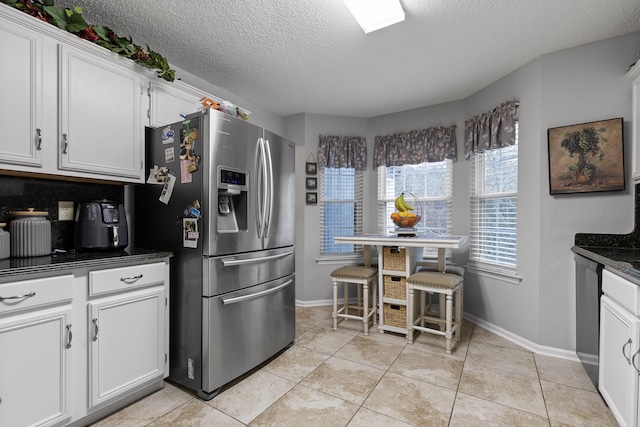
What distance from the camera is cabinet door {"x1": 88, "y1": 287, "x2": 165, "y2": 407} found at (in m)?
1.62

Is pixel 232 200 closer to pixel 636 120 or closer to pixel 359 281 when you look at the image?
pixel 359 281

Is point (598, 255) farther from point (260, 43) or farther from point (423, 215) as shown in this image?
point (260, 43)

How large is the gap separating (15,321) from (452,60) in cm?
331

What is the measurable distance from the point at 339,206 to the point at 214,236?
2.33 meters

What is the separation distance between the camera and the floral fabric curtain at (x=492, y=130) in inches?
110

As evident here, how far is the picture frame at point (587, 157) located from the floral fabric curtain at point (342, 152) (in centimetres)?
201

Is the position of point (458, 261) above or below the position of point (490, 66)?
below

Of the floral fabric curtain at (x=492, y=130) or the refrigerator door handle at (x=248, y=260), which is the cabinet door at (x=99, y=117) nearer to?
the refrigerator door handle at (x=248, y=260)

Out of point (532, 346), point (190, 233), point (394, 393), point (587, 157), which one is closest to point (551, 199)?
point (587, 157)

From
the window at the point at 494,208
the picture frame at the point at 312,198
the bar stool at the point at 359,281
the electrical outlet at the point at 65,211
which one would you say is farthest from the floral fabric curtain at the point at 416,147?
the electrical outlet at the point at 65,211

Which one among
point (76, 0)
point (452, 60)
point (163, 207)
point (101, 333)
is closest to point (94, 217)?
point (163, 207)

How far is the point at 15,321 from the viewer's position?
4.37 ft

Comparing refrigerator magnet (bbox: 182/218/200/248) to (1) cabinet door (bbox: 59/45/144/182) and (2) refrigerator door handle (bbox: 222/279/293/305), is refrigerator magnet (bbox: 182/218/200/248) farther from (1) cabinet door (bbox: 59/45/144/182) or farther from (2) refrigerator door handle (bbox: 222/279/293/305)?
(1) cabinet door (bbox: 59/45/144/182)

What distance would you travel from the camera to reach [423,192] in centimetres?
373
